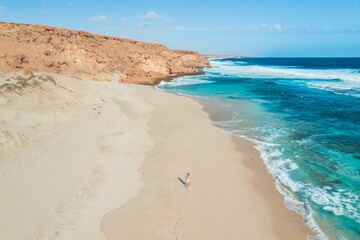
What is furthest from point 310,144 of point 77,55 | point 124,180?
point 77,55

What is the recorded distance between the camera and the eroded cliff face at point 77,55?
3980cm

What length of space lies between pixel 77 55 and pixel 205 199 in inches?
1502

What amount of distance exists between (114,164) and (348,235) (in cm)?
971

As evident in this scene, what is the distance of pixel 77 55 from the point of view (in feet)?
151

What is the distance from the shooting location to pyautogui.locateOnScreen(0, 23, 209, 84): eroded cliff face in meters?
39.8

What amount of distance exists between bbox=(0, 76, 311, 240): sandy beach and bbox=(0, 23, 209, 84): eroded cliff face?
1766cm

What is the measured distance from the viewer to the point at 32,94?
23.5 meters

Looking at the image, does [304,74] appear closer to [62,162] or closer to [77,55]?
[77,55]

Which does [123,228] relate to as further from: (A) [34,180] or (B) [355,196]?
(B) [355,196]

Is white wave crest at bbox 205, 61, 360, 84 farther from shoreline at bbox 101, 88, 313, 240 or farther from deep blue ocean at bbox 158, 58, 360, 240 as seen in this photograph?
shoreline at bbox 101, 88, 313, 240

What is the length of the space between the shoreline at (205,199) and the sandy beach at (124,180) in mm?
36

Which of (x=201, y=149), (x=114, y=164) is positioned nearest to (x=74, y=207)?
(x=114, y=164)

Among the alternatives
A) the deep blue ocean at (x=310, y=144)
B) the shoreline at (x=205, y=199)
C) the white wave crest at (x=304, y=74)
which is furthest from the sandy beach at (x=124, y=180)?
the white wave crest at (x=304, y=74)

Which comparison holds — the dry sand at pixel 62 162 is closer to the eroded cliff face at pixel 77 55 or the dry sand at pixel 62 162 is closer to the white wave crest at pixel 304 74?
the eroded cliff face at pixel 77 55
